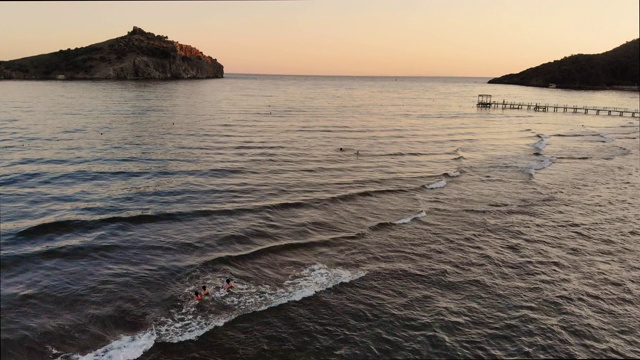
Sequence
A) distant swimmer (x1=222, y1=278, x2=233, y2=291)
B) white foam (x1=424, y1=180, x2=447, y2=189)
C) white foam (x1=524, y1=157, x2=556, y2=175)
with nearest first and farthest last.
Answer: distant swimmer (x1=222, y1=278, x2=233, y2=291) < white foam (x1=424, y1=180, x2=447, y2=189) < white foam (x1=524, y1=157, x2=556, y2=175)

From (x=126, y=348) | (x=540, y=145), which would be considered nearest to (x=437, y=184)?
(x=126, y=348)

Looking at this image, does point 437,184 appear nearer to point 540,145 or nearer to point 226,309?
point 226,309

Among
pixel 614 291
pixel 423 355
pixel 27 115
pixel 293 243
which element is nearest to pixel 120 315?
pixel 293 243

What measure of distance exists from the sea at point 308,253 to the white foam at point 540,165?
47 centimetres

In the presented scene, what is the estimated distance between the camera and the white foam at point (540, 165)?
41778 millimetres

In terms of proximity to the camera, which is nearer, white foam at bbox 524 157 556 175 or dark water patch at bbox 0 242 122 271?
dark water patch at bbox 0 242 122 271

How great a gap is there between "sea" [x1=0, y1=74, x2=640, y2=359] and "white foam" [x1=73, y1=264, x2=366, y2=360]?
3.0 inches

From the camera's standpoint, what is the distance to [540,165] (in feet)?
147

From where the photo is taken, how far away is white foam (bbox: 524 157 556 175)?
41.8 metres

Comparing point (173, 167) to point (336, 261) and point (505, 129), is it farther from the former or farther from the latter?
point (505, 129)

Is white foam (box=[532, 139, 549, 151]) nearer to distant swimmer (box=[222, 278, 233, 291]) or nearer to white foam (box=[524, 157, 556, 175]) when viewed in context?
white foam (box=[524, 157, 556, 175])

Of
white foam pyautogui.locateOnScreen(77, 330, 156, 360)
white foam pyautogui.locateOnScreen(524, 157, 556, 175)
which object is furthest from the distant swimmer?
Result: white foam pyautogui.locateOnScreen(524, 157, 556, 175)

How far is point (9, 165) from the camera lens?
34.9 meters

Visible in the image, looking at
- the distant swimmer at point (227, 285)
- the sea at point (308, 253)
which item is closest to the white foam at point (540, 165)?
the sea at point (308, 253)
